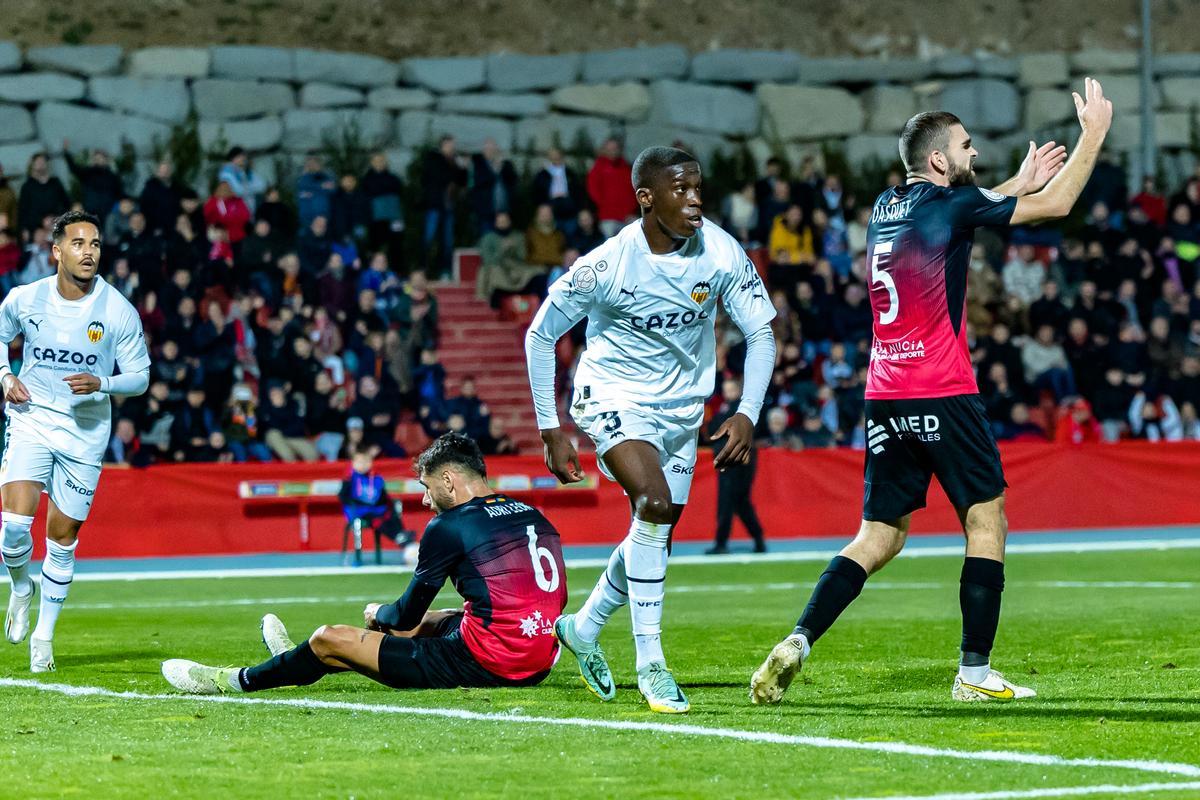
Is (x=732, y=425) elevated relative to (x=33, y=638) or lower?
elevated

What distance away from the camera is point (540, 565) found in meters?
8.27

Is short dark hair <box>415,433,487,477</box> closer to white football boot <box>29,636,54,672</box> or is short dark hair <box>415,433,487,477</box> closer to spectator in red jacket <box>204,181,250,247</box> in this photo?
white football boot <box>29,636,54,672</box>

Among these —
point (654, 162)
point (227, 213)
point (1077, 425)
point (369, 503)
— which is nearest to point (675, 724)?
point (654, 162)

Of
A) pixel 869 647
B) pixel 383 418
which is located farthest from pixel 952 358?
pixel 383 418

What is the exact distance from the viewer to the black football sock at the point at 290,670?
809 cm

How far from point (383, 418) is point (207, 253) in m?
3.84

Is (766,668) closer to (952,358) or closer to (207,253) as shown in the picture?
(952,358)

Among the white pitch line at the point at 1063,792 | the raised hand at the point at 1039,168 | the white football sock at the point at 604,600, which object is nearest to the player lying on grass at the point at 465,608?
the white football sock at the point at 604,600

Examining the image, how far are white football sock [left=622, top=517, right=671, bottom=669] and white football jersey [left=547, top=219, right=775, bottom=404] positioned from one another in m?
0.61

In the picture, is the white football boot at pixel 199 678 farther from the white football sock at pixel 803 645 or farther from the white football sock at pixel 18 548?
the white football sock at pixel 803 645

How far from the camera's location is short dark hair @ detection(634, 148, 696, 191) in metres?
8.12

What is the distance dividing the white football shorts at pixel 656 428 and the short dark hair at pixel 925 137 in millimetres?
1453

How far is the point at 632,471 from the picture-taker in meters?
8.03

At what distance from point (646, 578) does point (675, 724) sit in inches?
34.2
